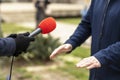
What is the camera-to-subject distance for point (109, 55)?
2.68 metres

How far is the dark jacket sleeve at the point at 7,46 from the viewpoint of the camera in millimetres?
2582

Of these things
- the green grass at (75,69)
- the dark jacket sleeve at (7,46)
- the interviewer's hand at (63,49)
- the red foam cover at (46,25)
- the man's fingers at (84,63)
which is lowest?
the green grass at (75,69)

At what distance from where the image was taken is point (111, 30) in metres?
2.91

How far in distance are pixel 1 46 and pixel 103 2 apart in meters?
0.90

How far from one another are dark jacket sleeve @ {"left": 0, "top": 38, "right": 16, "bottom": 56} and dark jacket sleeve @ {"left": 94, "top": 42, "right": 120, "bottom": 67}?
1.90ft

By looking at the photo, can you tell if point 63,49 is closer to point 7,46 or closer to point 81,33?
point 81,33

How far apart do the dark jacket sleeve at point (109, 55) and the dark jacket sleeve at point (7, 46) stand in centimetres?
58

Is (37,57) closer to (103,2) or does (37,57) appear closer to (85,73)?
(85,73)

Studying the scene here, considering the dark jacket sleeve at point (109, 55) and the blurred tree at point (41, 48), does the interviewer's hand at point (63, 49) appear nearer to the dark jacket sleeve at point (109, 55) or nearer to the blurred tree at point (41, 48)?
the dark jacket sleeve at point (109, 55)

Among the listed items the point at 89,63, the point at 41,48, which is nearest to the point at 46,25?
the point at 89,63

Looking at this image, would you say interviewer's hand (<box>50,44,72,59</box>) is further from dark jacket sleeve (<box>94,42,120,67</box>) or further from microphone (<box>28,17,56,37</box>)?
dark jacket sleeve (<box>94,42,120,67</box>)

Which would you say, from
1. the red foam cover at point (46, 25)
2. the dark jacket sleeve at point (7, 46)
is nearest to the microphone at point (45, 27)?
the red foam cover at point (46, 25)

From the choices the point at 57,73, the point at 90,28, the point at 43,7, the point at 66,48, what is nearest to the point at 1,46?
the point at 66,48

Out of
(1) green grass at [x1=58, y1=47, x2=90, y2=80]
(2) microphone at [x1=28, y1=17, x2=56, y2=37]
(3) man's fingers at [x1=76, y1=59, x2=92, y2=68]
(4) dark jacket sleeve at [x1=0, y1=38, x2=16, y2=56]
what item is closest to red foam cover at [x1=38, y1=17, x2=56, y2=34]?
(2) microphone at [x1=28, y1=17, x2=56, y2=37]
